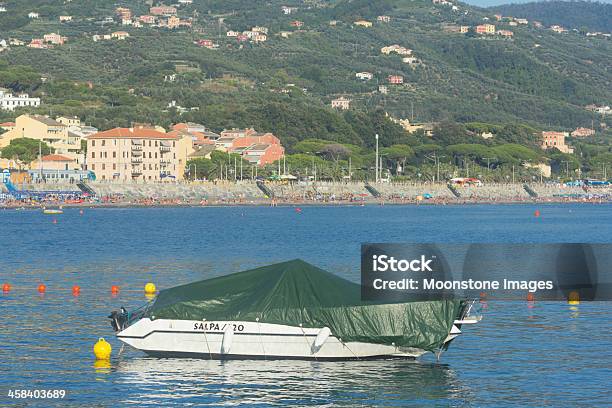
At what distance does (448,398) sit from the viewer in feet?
99.9

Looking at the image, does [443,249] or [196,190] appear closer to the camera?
[443,249]

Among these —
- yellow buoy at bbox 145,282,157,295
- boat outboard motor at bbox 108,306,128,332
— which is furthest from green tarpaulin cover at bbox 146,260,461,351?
yellow buoy at bbox 145,282,157,295

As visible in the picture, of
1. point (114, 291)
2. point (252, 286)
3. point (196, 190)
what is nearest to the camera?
point (252, 286)

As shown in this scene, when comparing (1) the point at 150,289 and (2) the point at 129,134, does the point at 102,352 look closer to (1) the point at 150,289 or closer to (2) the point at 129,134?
(1) the point at 150,289

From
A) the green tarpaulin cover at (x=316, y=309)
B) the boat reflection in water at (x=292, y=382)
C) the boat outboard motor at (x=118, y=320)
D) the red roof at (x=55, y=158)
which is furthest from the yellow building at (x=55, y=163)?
the boat reflection in water at (x=292, y=382)

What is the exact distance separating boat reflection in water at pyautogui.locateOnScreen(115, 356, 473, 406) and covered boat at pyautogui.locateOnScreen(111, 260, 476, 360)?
1.08 ft

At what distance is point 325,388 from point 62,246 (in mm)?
58512

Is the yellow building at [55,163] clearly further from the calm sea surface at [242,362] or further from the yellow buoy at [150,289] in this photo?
the yellow buoy at [150,289]

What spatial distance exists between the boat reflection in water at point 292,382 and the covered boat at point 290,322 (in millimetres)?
328

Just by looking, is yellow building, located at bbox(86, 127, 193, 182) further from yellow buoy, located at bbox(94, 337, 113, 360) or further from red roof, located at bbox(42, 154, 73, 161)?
yellow buoy, located at bbox(94, 337, 113, 360)

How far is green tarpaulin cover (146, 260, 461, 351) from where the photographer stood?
105ft

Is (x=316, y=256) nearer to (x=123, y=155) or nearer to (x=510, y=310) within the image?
(x=510, y=310)

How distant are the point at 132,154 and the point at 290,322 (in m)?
158

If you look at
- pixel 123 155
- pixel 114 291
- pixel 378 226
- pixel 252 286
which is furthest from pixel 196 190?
pixel 252 286
